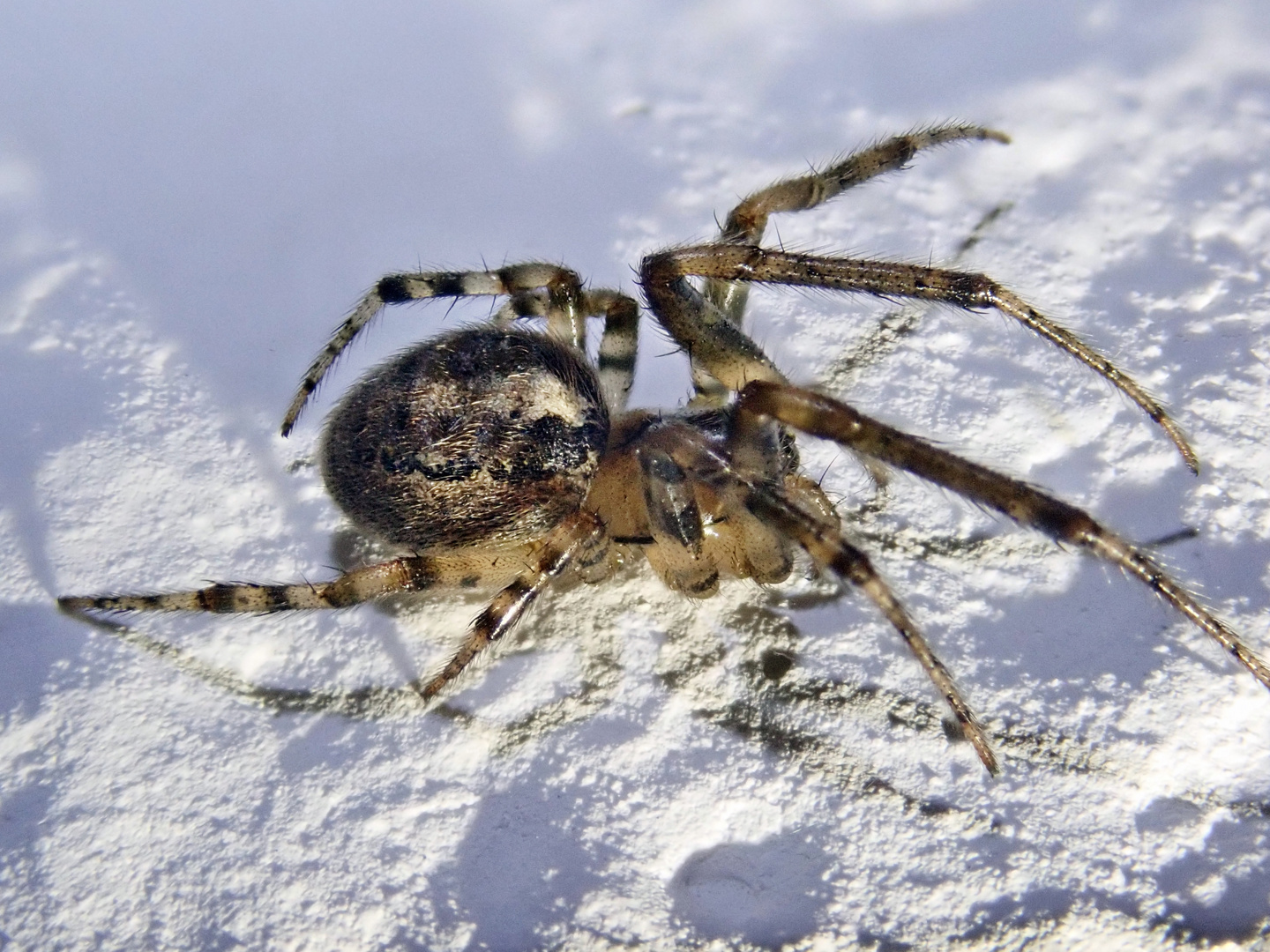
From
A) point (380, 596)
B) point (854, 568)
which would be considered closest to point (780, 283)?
point (854, 568)

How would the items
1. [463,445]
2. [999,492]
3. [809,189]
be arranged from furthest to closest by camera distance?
[809,189], [463,445], [999,492]

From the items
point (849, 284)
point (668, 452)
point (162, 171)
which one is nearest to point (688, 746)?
point (668, 452)

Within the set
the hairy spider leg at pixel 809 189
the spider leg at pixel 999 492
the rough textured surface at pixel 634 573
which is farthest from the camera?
the hairy spider leg at pixel 809 189

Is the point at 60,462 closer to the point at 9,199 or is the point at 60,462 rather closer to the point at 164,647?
the point at 164,647

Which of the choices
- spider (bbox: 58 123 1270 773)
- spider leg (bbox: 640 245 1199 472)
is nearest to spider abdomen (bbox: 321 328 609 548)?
spider (bbox: 58 123 1270 773)

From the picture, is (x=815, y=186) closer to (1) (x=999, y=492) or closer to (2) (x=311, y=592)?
(1) (x=999, y=492)

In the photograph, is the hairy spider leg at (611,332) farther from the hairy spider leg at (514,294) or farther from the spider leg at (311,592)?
the spider leg at (311,592)

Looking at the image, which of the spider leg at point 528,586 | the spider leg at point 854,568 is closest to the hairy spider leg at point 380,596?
the spider leg at point 528,586
